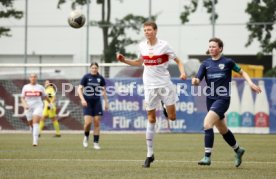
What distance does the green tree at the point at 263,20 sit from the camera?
3091 cm

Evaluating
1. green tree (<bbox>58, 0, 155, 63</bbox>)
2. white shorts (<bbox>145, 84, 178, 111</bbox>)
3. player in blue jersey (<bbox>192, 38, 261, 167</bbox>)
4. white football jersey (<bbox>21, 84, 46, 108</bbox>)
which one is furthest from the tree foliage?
player in blue jersey (<bbox>192, 38, 261, 167</bbox>)

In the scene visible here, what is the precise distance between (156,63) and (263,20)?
18230mm

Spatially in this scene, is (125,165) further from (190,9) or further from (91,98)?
(190,9)

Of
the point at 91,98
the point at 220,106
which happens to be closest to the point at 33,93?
the point at 91,98

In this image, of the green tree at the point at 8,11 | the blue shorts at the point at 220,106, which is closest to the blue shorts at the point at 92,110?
the blue shorts at the point at 220,106

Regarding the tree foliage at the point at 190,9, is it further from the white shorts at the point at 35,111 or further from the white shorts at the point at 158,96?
the white shorts at the point at 158,96

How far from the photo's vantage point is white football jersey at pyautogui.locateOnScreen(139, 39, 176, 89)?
45.0ft

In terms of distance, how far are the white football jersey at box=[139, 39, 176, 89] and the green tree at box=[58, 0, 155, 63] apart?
17.8m

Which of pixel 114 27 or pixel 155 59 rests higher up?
pixel 114 27

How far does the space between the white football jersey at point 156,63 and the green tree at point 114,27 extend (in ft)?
58.3

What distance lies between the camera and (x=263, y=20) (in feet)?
102

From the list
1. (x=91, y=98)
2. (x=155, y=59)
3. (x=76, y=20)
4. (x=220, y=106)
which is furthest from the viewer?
(x=91, y=98)

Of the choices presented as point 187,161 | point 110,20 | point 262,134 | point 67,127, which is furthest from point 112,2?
point 187,161

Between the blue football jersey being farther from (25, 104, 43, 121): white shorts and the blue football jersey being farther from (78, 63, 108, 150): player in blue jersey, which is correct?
(25, 104, 43, 121): white shorts
